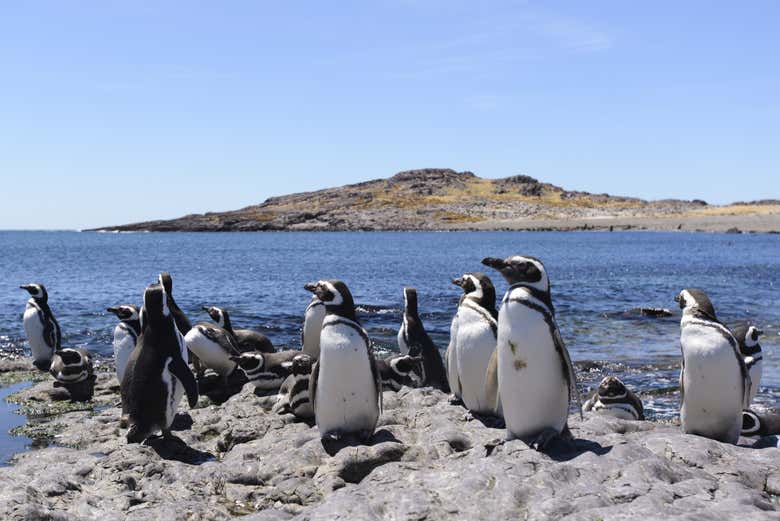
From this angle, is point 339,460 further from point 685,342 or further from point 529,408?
point 685,342

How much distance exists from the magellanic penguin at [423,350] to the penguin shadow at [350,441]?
13.0 feet

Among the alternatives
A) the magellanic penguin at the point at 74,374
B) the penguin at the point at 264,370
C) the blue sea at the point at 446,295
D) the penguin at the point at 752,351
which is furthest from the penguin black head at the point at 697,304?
the magellanic penguin at the point at 74,374

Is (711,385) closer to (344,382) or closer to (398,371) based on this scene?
(344,382)

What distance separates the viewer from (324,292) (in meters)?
8.27

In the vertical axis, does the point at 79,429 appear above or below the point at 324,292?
below

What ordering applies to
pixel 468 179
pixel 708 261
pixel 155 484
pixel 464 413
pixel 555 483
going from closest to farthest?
pixel 555 483
pixel 155 484
pixel 464 413
pixel 708 261
pixel 468 179

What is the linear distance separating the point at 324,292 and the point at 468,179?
6226 inches

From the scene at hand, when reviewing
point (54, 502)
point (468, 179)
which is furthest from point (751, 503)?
point (468, 179)

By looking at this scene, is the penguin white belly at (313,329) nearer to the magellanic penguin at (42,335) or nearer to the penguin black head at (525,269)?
the magellanic penguin at (42,335)

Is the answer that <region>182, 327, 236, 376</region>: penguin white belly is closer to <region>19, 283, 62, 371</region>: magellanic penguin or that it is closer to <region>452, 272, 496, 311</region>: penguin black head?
<region>452, 272, 496, 311</region>: penguin black head

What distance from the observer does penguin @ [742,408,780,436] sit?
8930mm

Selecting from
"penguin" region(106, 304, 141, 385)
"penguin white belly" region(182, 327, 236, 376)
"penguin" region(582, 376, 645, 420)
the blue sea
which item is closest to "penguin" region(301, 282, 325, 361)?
"penguin white belly" region(182, 327, 236, 376)

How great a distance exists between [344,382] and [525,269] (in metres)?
2.37

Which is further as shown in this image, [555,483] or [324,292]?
[324,292]
